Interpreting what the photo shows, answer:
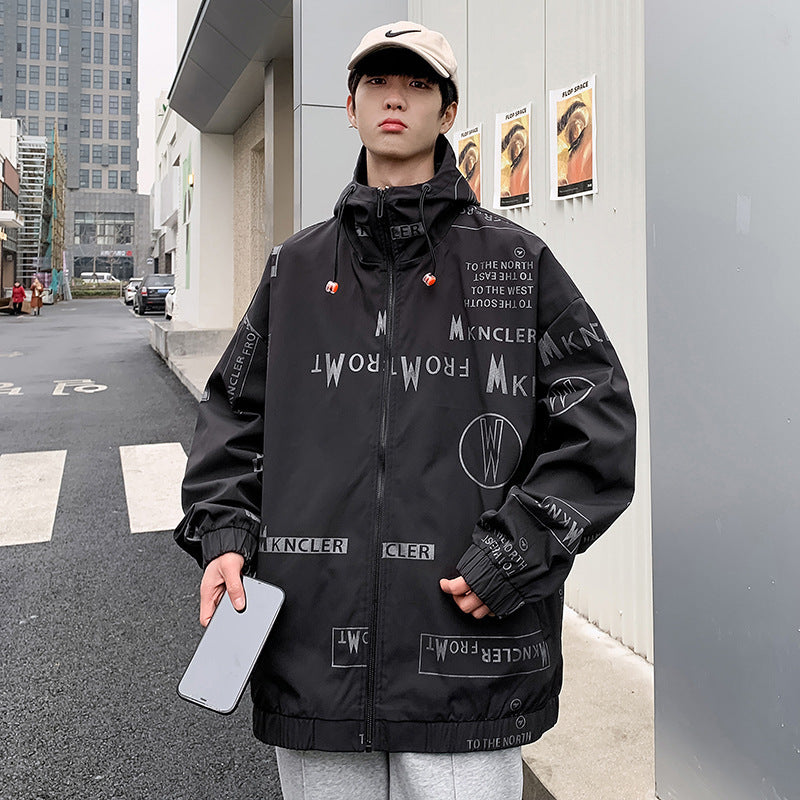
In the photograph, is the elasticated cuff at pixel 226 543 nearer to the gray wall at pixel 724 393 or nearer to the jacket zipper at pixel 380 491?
the jacket zipper at pixel 380 491

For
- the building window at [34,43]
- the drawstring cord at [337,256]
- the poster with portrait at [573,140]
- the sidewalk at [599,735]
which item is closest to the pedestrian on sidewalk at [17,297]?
the poster with portrait at [573,140]

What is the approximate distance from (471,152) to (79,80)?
125m

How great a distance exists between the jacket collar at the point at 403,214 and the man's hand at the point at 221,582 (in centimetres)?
59

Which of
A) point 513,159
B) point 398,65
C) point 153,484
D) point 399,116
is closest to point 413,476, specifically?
point 399,116

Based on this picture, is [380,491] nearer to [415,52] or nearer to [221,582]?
[221,582]

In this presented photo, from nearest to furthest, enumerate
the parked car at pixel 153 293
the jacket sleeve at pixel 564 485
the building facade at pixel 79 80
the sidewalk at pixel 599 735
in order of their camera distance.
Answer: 1. the jacket sleeve at pixel 564 485
2. the sidewalk at pixel 599 735
3. the parked car at pixel 153 293
4. the building facade at pixel 79 80

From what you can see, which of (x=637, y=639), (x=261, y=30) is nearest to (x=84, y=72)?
(x=261, y=30)

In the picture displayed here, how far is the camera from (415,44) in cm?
139

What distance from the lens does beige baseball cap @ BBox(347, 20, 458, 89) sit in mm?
1395

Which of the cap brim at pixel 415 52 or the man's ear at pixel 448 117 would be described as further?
the man's ear at pixel 448 117

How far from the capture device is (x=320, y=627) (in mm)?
1363

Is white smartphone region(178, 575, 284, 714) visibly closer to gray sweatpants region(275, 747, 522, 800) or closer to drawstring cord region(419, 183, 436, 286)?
gray sweatpants region(275, 747, 522, 800)

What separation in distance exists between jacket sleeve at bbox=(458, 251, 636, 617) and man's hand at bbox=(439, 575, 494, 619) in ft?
0.06

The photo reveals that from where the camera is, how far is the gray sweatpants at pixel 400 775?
4.32 ft
